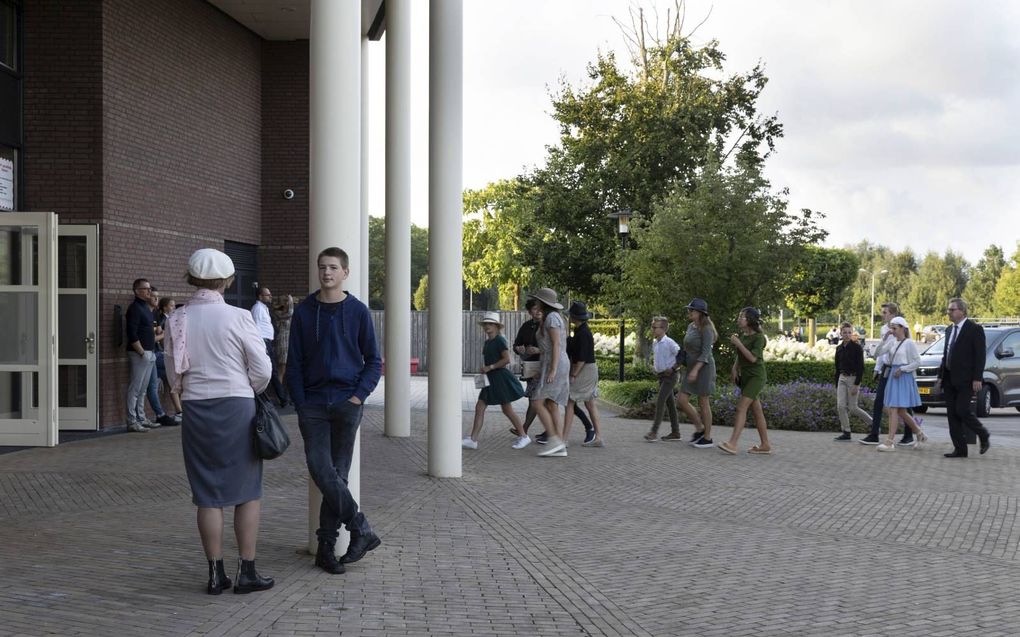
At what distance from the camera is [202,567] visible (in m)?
6.40

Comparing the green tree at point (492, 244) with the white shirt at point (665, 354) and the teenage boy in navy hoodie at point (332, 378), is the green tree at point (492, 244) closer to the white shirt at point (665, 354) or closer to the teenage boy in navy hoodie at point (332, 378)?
the white shirt at point (665, 354)

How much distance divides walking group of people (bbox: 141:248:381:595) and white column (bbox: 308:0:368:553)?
45 centimetres

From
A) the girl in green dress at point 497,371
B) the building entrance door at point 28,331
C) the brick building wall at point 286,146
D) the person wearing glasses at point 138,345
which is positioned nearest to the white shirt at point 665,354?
the girl in green dress at point 497,371

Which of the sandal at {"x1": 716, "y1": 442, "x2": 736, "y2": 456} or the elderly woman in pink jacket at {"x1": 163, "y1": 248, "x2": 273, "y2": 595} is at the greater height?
the elderly woman in pink jacket at {"x1": 163, "y1": 248, "x2": 273, "y2": 595}

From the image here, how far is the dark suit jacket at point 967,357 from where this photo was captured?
12906 mm

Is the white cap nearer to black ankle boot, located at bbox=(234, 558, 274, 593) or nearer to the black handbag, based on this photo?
the black handbag

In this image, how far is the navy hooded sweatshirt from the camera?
20.3ft

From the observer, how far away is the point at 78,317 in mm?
13820

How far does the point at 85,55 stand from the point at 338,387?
9471 millimetres

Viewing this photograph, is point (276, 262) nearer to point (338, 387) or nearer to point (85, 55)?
point (85, 55)

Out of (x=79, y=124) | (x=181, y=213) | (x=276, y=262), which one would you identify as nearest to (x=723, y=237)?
(x=276, y=262)

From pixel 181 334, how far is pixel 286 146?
1398 centimetres

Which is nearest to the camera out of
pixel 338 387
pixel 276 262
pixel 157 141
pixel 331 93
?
pixel 338 387

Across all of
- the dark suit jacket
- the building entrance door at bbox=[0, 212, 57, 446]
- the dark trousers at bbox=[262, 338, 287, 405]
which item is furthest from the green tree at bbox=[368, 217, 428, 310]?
the dark suit jacket
